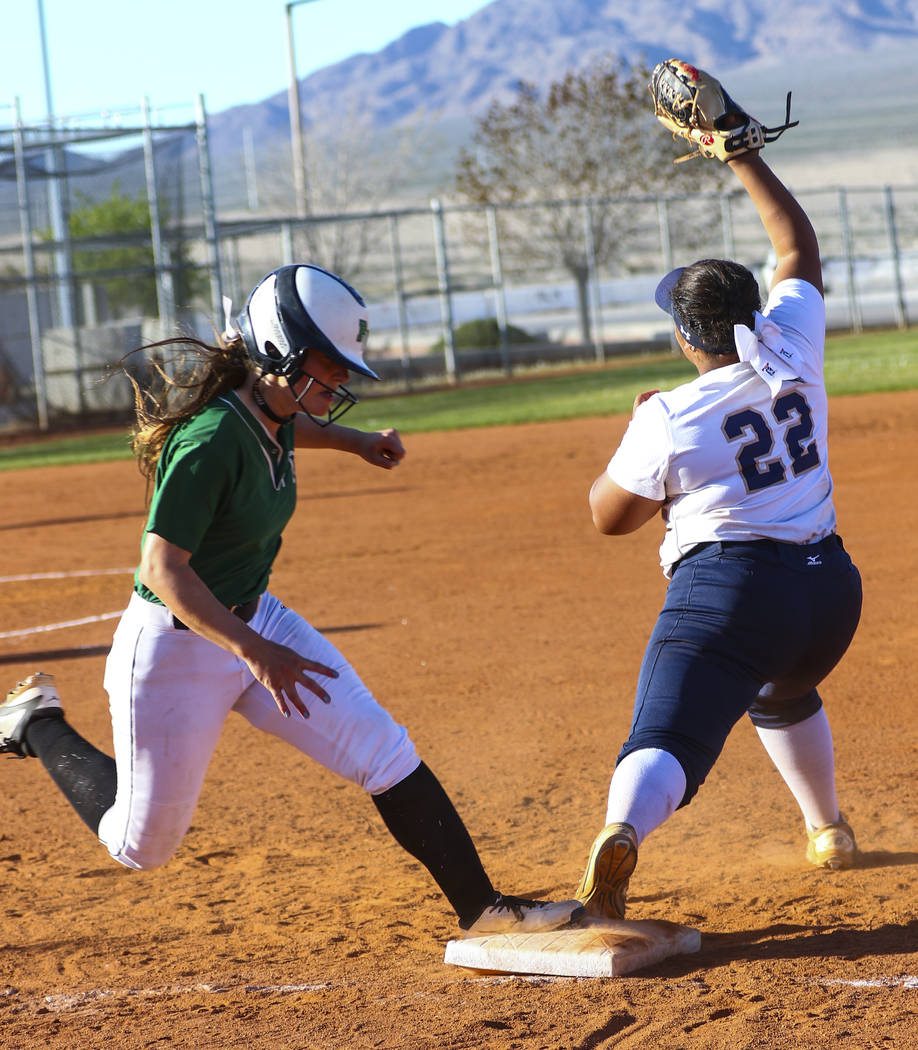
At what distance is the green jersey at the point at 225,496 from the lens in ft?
11.3

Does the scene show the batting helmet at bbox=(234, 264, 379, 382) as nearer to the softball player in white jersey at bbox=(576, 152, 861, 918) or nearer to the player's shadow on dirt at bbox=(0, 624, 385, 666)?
the softball player in white jersey at bbox=(576, 152, 861, 918)

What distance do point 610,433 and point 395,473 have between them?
2658mm

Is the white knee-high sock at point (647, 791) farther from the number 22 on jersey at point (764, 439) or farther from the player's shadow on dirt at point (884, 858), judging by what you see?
the player's shadow on dirt at point (884, 858)

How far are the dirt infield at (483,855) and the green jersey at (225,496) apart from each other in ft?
3.65

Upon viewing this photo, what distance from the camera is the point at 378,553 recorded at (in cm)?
1027

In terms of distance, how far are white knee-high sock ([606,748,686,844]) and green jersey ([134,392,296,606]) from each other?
3.70ft

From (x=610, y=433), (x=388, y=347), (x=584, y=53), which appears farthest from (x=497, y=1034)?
(x=584, y=53)

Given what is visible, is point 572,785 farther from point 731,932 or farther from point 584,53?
point 584,53

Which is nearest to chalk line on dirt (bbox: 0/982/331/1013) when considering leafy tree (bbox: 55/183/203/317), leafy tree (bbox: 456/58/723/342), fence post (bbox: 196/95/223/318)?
fence post (bbox: 196/95/223/318)

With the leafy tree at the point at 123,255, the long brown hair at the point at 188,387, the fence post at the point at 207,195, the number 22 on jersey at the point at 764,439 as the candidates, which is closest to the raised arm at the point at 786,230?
the number 22 on jersey at the point at 764,439

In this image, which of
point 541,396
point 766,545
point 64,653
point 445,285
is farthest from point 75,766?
point 445,285

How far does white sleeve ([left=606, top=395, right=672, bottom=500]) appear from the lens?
360 cm

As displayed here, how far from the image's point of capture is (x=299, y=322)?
353cm

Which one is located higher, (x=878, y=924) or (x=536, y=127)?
(x=536, y=127)
